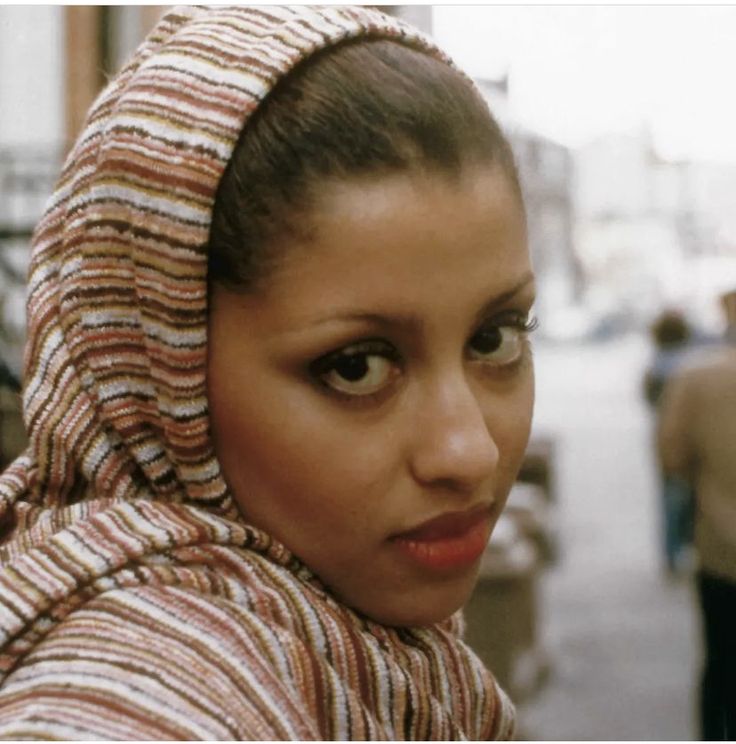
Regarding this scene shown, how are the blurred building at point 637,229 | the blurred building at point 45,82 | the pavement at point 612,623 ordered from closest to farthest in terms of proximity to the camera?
the pavement at point 612,623 < the blurred building at point 45,82 < the blurred building at point 637,229

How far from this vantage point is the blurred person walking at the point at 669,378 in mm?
7055

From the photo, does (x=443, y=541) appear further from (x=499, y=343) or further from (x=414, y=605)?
(x=499, y=343)

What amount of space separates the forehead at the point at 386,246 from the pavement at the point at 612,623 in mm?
459

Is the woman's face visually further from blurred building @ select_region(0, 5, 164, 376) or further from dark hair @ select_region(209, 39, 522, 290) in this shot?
blurred building @ select_region(0, 5, 164, 376)

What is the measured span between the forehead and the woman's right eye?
51mm

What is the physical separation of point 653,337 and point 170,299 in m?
6.60

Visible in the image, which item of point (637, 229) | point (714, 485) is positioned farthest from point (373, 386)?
point (637, 229)

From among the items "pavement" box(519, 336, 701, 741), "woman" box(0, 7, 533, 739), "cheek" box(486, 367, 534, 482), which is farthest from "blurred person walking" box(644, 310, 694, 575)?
"woman" box(0, 7, 533, 739)

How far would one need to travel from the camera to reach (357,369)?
0.95 m

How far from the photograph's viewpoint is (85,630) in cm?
83

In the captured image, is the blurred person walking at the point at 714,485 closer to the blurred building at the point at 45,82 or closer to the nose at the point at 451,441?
the nose at the point at 451,441

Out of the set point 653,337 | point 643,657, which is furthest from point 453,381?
point 653,337

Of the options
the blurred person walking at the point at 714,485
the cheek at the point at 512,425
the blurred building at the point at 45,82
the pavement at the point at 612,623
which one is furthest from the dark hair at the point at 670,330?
the cheek at the point at 512,425

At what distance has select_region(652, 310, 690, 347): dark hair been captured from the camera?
23.1 feet
